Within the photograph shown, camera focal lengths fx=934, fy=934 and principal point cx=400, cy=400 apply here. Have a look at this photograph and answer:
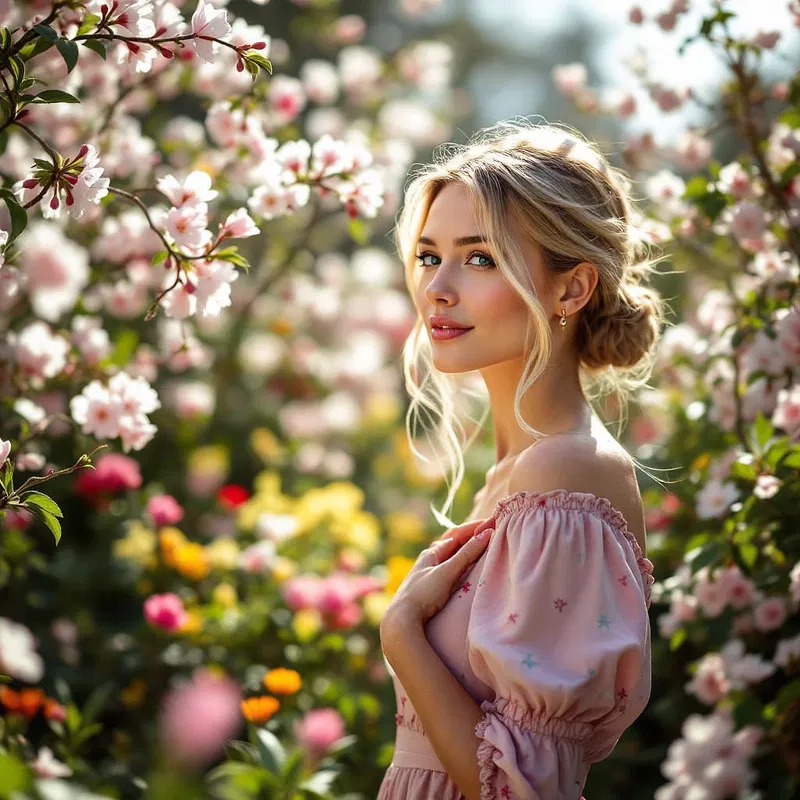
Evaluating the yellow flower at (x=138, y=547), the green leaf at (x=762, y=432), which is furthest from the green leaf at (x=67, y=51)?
the yellow flower at (x=138, y=547)

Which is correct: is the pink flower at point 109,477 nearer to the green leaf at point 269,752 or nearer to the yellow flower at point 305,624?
the yellow flower at point 305,624

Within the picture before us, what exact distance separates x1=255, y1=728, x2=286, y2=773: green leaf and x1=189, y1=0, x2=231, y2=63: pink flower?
1.43 m

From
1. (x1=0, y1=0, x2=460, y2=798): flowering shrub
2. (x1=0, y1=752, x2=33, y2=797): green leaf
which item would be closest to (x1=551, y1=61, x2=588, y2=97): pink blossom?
(x1=0, y1=0, x2=460, y2=798): flowering shrub

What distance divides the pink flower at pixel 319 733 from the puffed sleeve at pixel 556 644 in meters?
0.87

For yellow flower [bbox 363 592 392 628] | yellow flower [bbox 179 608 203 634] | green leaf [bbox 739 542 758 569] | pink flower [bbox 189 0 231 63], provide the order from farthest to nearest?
yellow flower [bbox 363 592 392 628], yellow flower [bbox 179 608 203 634], green leaf [bbox 739 542 758 569], pink flower [bbox 189 0 231 63]

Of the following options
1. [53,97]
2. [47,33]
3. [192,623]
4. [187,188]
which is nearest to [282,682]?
[192,623]

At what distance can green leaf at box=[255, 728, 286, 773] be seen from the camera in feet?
6.66

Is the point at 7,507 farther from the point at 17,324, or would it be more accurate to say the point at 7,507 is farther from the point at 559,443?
the point at 17,324

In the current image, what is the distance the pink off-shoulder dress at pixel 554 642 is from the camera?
54.8 inches

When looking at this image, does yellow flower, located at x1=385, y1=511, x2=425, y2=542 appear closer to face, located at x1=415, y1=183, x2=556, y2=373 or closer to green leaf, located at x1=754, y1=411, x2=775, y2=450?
green leaf, located at x1=754, y1=411, x2=775, y2=450

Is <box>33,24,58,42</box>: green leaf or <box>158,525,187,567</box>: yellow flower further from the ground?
<box>33,24,58,42</box>: green leaf

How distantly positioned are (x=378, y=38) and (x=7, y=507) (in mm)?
7280

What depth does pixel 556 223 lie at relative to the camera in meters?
1.63

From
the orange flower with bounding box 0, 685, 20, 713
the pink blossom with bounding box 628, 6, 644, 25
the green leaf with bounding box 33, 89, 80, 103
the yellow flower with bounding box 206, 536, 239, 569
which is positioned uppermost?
the pink blossom with bounding box 628, 6, 644, 25
